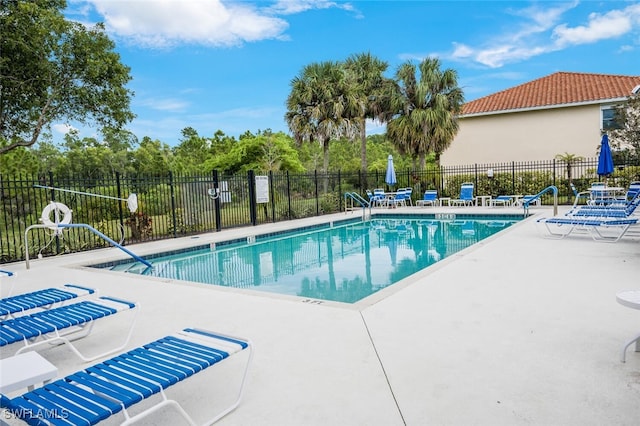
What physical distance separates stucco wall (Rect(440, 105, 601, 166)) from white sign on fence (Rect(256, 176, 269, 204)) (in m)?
14.5

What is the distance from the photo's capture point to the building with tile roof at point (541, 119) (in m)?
21.0

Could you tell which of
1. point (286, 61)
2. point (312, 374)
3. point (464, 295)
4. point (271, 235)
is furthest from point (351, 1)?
point (312, 374)

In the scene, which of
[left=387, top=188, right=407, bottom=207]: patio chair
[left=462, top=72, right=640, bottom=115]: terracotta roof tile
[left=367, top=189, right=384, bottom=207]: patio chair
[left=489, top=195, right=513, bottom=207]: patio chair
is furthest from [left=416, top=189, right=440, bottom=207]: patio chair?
[left=462, top=72, right=640, bottom=115]: terracotta roof tile

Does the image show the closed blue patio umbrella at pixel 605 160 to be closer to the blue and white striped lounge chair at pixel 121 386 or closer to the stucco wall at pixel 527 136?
the stucco wall at pixel 527 136

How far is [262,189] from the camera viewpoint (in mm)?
13938

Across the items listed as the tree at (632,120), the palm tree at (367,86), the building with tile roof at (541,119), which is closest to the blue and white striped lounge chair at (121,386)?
the tree at (632,120)

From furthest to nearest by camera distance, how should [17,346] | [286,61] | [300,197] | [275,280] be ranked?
[286,61] → [300,197] → [275,280] → [17,346]

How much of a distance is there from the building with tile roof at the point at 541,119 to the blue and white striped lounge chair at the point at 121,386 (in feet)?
75.1

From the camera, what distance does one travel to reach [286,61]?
37.2m

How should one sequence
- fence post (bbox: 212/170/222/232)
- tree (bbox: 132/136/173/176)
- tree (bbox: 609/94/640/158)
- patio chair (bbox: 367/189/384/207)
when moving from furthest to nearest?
tree (bbox: 132/136/173/176) < patio chair (bbox: 367/189/384/207) < fence post (bbox: 212/170/222/232) < tree (bbox: 609/94/640/158)

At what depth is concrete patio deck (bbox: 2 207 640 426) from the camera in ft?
8.05

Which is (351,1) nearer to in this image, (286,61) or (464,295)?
(286,61)

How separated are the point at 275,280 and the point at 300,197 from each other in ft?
30.3

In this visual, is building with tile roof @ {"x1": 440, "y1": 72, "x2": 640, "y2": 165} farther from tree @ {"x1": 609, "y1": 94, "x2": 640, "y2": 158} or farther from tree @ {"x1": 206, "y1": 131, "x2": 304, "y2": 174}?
tree @ {"x1": 206, "y1": 131, "x2": 304, "y2": 174}
